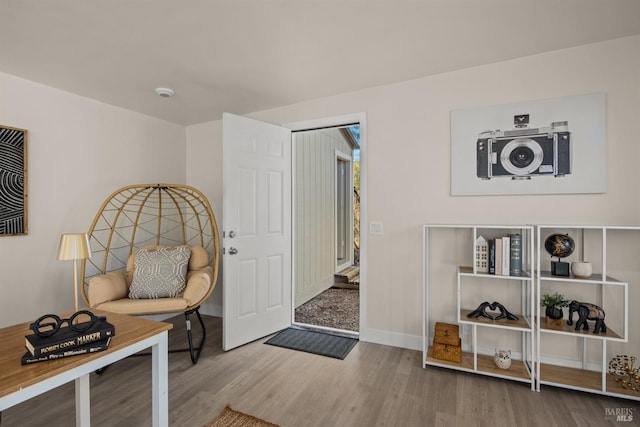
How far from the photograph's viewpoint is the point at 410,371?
2383 millimetres

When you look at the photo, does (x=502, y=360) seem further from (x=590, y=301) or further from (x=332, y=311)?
(x=332, y=311)

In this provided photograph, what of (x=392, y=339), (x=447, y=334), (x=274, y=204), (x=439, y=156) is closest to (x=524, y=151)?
(x=439, y=156)

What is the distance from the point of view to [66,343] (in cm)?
124

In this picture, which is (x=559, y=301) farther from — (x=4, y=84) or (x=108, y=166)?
(x=4, y=84)

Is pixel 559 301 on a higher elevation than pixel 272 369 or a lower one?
higher

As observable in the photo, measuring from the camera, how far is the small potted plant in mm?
2162

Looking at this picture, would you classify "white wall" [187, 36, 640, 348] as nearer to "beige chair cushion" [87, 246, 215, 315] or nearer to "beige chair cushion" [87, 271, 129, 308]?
"beige chair cushion" [87, 246, 215, 315]

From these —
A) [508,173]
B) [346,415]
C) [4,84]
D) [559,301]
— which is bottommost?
[346,415]

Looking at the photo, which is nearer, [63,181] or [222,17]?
[222,17]

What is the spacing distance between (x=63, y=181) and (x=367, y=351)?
3.16 metres

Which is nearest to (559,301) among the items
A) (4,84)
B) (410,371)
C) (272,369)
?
(410,371)

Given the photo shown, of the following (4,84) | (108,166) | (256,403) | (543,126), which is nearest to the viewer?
(256,403)

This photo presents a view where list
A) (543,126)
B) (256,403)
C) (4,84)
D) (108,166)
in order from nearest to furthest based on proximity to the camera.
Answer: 1. (256,403)
2. (543,126)
3. (4,84)
4. (108,166)

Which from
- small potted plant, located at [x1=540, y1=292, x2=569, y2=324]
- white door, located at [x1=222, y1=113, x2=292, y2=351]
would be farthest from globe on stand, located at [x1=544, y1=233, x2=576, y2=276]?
white door, located at [x1=222, y1=113, x2=292, y2=351]
